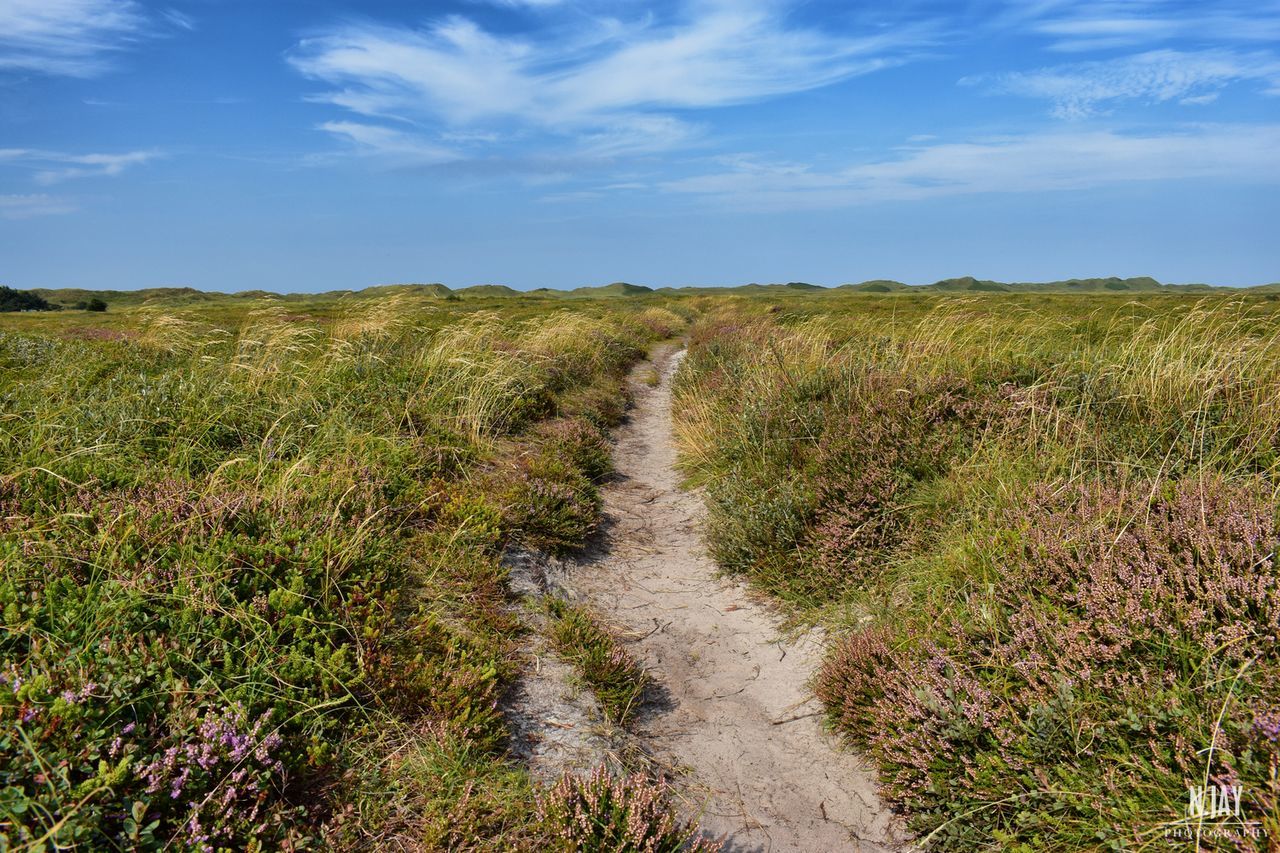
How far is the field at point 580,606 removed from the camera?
2688 mm

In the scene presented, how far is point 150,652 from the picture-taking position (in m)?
3.04

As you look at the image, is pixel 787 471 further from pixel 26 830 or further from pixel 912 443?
pixel 26 830

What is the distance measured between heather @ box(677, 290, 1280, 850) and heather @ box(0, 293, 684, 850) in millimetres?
1979

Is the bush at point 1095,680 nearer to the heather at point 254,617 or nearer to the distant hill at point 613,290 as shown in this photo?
the heather at point 254,617

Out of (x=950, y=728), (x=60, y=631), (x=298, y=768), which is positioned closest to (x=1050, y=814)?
(x=950, y=728)

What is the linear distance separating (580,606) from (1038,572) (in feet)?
10.3

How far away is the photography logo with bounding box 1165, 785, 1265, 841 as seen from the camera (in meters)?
2.28

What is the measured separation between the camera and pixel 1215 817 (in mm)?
2371

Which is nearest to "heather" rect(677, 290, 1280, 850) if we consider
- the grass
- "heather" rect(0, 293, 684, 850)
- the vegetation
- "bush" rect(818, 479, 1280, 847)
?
"bush" rect(818, 479, 1280, 847)

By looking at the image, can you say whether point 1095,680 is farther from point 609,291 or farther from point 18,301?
point 609,291

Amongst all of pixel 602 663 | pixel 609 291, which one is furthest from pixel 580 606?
pixel 609 291

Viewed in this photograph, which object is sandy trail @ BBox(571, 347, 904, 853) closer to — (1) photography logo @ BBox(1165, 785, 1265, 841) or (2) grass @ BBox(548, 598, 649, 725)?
(2) grass @ BBox(548, 598, 649, 725)

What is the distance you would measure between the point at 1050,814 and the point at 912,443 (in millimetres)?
3440

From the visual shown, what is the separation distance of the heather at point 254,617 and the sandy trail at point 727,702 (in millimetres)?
847
